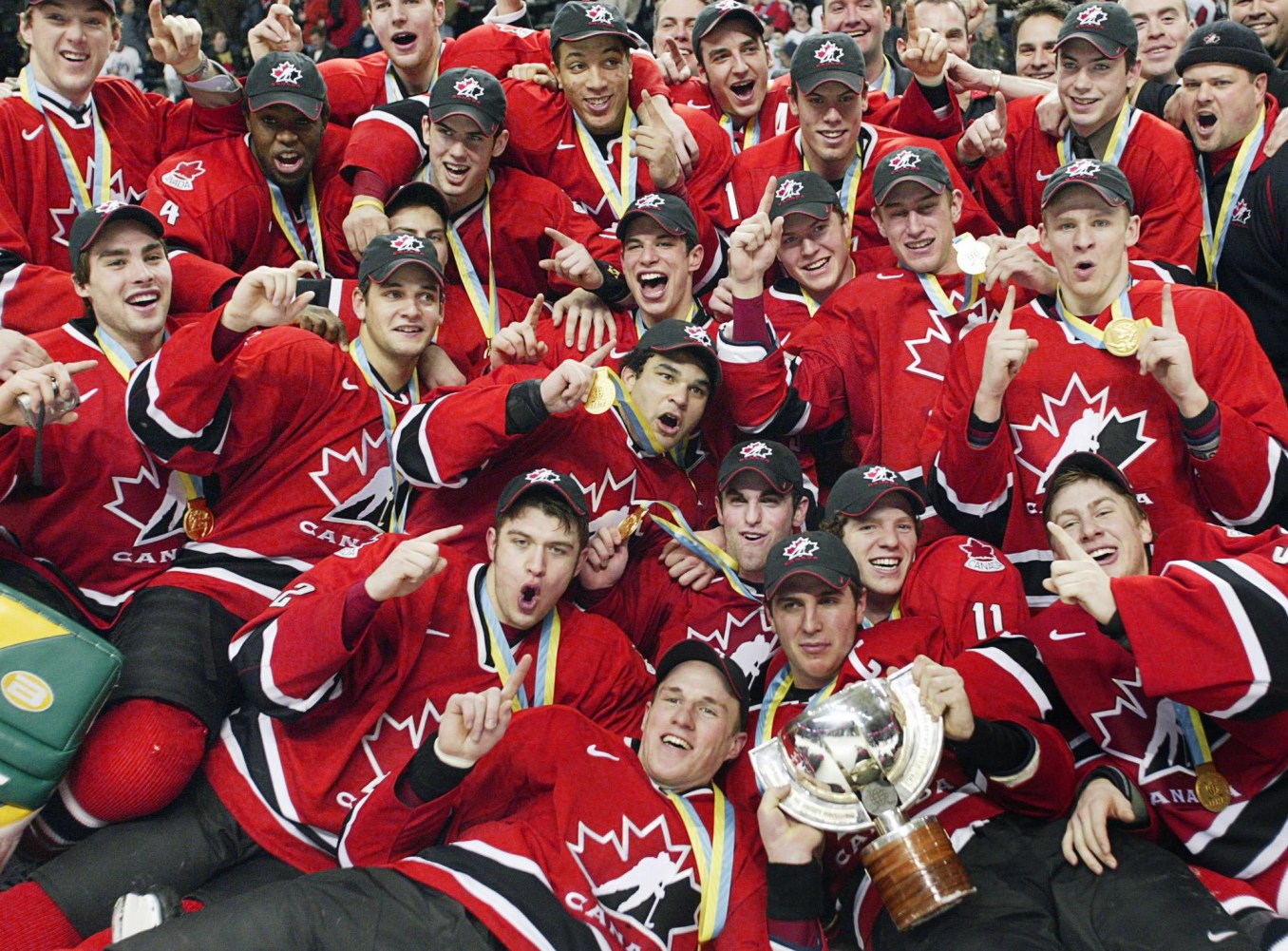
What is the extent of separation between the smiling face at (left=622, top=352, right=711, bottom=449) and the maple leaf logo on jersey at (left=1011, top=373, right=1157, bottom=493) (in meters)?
0.96

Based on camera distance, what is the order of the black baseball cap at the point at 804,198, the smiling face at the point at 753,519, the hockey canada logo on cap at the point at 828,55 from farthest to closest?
the hockey canada logo on cap at the point at 828,55, the black baseball cap at the point at 804,198, the smiling face at the point at 753,519

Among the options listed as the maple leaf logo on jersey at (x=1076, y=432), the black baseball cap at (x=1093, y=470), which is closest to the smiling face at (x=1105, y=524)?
the black baseball cap at (x=1093, y=470)

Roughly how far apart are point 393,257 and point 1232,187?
9.88 feet

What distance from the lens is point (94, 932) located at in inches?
124

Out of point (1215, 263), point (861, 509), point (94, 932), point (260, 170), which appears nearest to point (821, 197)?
point (861, 509)

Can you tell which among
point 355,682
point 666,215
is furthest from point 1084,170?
point 355,682

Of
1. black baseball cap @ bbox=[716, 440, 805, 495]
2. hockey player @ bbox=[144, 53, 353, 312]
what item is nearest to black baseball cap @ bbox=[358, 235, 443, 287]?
hockey player @ bbox=[144, 53, 353, 312]

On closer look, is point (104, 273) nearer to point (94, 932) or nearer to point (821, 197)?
point (94, 932)

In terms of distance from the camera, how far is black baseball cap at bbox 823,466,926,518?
3.79 meters

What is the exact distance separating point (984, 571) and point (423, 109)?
280 cm

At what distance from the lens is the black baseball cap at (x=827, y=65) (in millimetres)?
4719

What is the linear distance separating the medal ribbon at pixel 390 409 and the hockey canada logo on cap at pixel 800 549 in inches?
48.9

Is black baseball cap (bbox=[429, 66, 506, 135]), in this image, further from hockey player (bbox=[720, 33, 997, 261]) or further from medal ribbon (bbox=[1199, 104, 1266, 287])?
medal ribbon (bbox=[1199, 104, 1266, 287])

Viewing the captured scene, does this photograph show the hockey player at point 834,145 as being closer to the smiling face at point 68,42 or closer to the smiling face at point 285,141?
the smiling face at point 285,141
